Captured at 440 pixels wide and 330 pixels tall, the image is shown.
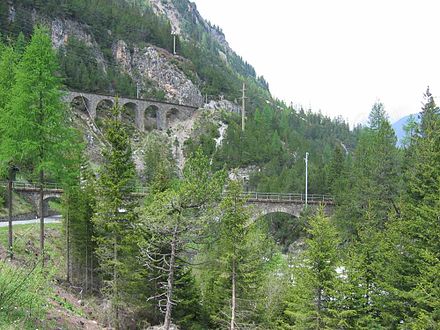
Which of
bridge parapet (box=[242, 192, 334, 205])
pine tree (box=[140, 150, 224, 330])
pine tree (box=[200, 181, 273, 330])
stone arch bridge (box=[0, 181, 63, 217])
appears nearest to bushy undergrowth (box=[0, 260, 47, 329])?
pine tree (box=[140, 150, 224, 330])

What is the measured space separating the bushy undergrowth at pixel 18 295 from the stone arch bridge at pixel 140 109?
6561 cm

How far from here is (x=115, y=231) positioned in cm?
2069

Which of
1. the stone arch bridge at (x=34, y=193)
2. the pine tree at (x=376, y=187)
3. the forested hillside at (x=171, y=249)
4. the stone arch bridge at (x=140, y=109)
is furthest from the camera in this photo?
the stone arch bridge at (x=140, y=109)

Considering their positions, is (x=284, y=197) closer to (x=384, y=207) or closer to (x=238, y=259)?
(x=384, y=207)

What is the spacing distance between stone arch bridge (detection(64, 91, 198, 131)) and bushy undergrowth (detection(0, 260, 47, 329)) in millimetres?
65610

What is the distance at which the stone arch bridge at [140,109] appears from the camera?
251ft

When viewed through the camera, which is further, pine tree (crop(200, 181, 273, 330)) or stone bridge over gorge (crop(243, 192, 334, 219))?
stone bridge over gorge (crop(243, 192, 334, 219))

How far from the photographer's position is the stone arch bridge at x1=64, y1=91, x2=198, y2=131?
7656 centimetres

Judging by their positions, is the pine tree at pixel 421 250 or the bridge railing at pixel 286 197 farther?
the bridge railing at pixel 286 197

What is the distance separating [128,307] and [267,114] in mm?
86456

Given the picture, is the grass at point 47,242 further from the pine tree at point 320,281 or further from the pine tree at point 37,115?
the pine tree at point 320,281

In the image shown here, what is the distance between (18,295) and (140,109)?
77100 mm

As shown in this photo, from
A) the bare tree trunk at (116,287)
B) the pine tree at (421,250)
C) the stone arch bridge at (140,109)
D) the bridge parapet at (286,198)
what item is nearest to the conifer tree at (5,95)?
the bare tree trunk at (116,287)

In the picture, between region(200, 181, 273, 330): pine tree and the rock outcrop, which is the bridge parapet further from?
the rock outcrop
